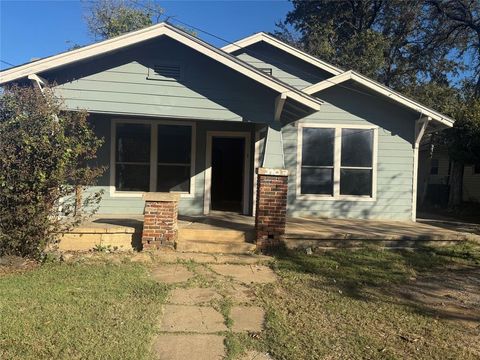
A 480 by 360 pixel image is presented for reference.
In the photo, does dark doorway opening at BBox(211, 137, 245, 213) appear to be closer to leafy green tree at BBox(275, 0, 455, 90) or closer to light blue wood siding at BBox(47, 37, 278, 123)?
light blue wood siding at BBox(47, 37, 278, 123)

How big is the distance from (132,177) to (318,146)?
467 cm

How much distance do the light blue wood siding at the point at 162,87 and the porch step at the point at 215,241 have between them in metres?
2.08

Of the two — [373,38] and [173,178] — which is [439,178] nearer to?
[373,38]

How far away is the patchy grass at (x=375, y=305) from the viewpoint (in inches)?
172

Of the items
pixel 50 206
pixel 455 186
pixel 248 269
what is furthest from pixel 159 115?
pixel 455 186

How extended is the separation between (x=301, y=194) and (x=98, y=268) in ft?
19.9

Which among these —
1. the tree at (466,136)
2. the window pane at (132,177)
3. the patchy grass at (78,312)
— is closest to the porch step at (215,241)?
the patchy grass at (78,312)

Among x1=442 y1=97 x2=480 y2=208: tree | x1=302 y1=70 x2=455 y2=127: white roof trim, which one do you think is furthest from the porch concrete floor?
x1=442 y1=97 x2=480 y2=208: tree

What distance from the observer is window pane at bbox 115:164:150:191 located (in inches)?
437

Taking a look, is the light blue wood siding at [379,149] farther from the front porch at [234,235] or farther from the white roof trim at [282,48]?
the front porch at [234,235]

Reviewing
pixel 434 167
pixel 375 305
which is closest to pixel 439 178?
pixel 434 167

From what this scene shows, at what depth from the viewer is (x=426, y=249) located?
8.92m

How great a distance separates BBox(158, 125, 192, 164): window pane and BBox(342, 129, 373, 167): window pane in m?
3.92

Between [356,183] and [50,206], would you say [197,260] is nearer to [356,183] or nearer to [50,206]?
[50,206]
